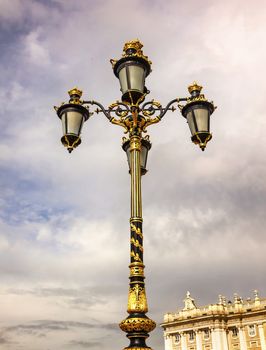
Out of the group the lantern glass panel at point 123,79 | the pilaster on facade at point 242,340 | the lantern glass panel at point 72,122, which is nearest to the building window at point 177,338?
the pilaster on facade at point 242,340

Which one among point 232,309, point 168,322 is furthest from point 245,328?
point 168,322

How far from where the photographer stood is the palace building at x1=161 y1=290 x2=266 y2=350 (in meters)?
78.6

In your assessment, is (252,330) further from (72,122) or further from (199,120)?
(72,122)

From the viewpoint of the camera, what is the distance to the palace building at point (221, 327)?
78.6 meters

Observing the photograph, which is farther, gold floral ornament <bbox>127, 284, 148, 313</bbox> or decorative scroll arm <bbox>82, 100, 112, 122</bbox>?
decorative scroll arm <bbox>82, 100, 112, 122</bbox>

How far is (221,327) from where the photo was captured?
80688 mm

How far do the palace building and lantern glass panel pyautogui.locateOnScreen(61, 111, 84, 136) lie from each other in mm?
77075

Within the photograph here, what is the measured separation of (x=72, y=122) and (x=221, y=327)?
79.4 m

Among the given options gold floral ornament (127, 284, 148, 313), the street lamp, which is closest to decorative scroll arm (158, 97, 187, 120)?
the street lamp

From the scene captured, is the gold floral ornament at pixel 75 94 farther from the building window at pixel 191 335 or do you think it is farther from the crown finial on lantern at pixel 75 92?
the building window at pixel 191 335

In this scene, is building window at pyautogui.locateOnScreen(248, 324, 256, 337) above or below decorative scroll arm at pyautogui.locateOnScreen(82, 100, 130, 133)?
above

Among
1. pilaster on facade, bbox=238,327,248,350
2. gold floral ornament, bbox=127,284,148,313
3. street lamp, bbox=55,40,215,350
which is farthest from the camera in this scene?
pilaster on facade, bbox=238,327,248,350

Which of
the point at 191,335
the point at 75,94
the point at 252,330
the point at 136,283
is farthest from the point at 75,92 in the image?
the point at 191,335

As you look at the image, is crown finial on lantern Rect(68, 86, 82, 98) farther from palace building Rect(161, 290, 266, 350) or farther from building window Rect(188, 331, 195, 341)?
building window Rect(188, 331, 195, 341)
